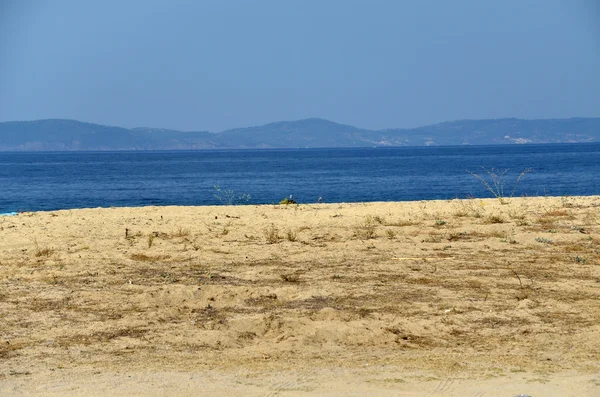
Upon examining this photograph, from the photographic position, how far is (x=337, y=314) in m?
8.09

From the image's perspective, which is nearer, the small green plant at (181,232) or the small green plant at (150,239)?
the small green plant at (150,239)

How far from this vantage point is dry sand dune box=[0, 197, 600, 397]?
6.41m

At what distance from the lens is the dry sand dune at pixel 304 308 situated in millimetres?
6414

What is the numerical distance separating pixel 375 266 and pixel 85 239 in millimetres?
5208

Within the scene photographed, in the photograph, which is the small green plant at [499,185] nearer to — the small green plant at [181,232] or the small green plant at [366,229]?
the small green plant at [366,229]

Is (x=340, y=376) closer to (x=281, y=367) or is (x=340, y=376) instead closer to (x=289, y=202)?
(x=281, y=367)

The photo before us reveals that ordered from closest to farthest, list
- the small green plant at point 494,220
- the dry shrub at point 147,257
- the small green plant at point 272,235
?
the dry shrub at point 147,257
the small green plant at point 272,235
the small green plant at point 494,220

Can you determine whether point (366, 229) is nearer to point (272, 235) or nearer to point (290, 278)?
point (272, 235)

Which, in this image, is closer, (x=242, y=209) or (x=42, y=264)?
(x=42, y=264)

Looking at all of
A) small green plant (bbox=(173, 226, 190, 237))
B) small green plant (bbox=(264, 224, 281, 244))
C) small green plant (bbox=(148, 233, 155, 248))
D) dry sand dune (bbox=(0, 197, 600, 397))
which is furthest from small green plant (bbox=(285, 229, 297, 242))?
small green plant (bbox=(148, 233, 155, 248))

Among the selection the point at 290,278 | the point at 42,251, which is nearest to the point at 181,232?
the point at 42,251

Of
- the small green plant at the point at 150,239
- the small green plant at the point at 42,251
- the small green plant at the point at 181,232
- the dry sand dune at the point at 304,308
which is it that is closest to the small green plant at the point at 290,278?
the dry sand dune at the point at 304,308

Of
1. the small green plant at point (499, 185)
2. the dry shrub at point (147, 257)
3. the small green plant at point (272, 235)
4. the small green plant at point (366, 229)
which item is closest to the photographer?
the dry shrub at point (147, 257)

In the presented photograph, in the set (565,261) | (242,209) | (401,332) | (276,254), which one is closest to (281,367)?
(401,332)
